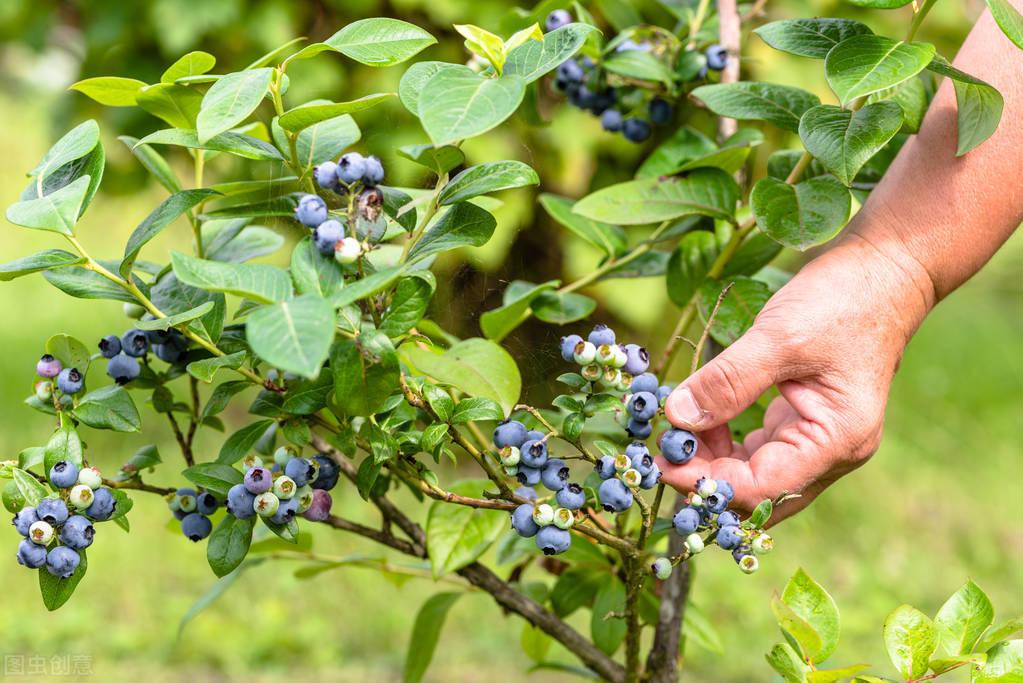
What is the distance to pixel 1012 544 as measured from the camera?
2.78 metres

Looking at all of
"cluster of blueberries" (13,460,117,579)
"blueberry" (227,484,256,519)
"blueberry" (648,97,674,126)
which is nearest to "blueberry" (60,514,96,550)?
"cluster of blueberries" (13,460,117,579)

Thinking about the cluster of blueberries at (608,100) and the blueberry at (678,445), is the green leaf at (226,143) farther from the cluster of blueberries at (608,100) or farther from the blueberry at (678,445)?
the cluster of blueberries at (608,100)

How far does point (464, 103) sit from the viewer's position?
2.10 feet

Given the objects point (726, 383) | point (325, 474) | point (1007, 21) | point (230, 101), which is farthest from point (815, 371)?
point (230, 101)

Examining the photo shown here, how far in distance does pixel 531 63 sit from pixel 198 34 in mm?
2784

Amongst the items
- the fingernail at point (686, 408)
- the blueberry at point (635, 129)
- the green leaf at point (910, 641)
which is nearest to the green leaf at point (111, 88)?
the fingernail at point (686, 408)

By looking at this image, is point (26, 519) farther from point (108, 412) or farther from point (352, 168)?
point (352, 168)

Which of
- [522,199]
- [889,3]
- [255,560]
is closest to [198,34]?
[522,199]

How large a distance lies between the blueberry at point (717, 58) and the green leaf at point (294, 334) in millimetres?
759

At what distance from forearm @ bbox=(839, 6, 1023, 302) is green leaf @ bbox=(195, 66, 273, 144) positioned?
1.84ft

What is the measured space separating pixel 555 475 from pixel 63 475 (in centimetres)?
37

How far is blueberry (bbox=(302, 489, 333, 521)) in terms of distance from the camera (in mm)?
859

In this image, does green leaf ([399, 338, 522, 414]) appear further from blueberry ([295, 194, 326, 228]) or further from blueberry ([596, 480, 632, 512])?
blueberry ([295, 194, 326, 228])

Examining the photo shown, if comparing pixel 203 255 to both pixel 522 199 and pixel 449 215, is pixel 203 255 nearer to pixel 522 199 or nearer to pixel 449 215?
pixel 449 215
